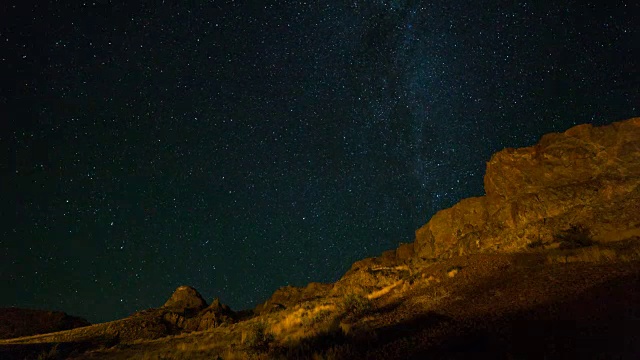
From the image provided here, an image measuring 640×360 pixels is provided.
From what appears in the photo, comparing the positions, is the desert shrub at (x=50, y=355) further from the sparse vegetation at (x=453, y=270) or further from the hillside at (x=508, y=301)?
the sparse vegetation at (x=453, y=270)

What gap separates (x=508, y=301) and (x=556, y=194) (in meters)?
22.7

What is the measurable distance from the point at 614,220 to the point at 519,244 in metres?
4.69

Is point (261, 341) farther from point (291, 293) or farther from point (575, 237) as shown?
point (291, 293)

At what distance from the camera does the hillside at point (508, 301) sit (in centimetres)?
582

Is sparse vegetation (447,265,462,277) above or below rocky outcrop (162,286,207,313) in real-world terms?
below

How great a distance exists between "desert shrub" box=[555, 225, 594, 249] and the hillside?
74mm

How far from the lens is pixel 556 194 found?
26.3 meters

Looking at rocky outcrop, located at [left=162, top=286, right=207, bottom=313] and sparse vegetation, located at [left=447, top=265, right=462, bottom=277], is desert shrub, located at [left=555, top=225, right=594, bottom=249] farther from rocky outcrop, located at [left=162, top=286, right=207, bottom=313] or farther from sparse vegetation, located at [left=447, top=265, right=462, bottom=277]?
rocky outcrop, located at [left=162, top=286, right=207, bottom=313]

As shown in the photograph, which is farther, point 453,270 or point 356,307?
point 453,270

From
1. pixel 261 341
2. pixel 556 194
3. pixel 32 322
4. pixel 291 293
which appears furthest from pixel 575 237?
pixel 32 322

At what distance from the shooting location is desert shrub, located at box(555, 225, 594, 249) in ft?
51.7

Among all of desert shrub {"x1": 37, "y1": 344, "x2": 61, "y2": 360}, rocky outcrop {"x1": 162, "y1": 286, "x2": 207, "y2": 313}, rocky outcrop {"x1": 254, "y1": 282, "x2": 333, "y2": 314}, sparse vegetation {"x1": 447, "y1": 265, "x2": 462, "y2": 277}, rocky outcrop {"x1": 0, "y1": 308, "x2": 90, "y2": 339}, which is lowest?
rocky outcrop {"x1": 254, "y1": 282, "x2": 333, "y2": 314}

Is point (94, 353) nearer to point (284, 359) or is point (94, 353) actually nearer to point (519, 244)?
point (284, 359)

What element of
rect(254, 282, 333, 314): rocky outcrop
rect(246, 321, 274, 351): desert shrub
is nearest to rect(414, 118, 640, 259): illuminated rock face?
rect(254, 282, 333, 314): rocky outcrop
